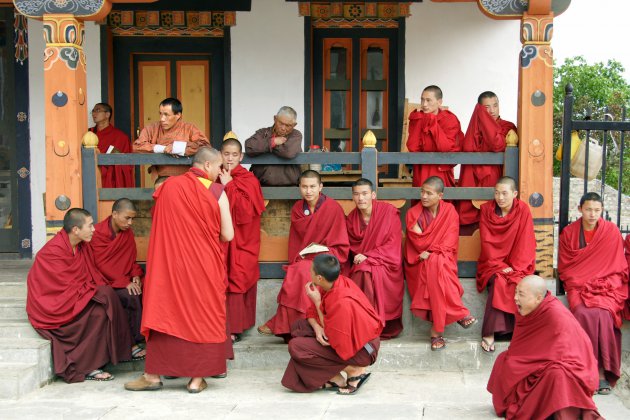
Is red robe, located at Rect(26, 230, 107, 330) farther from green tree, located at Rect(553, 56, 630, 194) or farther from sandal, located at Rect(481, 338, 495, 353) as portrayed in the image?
green tree, located at Rect(553, 56, 630, 194)

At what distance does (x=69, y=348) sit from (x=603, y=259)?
4146mm

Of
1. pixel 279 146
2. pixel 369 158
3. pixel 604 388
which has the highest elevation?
pixel 279 146

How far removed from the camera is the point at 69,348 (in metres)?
6.46

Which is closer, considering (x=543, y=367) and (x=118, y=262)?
(x=543, y=367)

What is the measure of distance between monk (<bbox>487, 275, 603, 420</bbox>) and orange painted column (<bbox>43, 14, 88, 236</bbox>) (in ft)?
12.4

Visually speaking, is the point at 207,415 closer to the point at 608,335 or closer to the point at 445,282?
the point at 445,282

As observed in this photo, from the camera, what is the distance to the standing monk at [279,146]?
728 centimetres

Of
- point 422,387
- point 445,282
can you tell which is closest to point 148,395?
point 422,387

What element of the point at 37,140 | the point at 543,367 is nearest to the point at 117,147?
the point at 37,140

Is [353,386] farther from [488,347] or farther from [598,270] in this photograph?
[598,270]

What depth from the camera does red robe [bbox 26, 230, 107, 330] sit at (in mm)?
6395

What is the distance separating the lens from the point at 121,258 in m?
6.93

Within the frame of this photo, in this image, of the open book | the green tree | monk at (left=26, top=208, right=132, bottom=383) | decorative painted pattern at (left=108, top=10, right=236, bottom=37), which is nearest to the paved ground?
monk at (left=26, top=208, right=132, bottom=383)

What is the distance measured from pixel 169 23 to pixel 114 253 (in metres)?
3.52
